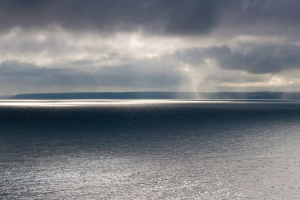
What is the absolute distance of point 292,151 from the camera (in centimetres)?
2962

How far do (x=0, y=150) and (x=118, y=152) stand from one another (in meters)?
12.0

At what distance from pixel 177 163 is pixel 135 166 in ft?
11.5

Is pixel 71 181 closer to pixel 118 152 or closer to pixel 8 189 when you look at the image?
pixel 8 189

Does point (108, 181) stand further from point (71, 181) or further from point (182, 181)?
point (182, 181)

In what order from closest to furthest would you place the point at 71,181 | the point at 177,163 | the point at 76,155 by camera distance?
the point at 71,181
the point at 177,163
the point at 76,155

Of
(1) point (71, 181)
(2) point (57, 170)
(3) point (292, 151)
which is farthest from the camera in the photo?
(3) point (292, 151)

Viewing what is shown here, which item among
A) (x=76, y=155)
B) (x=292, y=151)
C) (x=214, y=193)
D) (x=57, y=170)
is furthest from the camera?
(x=292, y=151)

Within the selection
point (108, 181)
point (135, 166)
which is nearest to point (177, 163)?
point (135, 166)

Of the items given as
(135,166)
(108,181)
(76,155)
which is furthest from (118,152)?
(108,181)

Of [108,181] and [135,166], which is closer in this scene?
[108,181]

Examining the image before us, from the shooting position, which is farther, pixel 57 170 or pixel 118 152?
pixel 118 152

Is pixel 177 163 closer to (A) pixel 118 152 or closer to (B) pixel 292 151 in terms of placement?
(A) pixel 118 152

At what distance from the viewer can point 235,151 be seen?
30.0 meters

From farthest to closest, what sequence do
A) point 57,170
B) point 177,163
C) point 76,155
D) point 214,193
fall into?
point 76,155, point 177,163, point 57,170, point 214,193
